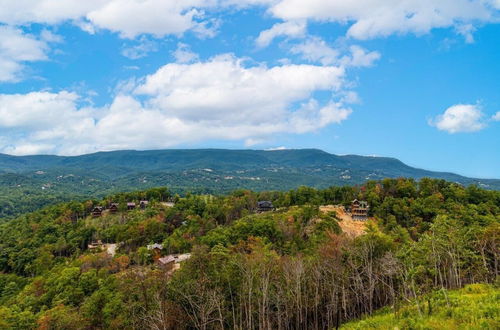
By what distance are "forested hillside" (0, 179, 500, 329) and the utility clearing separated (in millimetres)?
1981

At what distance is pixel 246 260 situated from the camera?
1053 inches

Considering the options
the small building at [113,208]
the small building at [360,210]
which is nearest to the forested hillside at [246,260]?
the small building at [113,208]

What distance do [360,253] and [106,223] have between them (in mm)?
73480

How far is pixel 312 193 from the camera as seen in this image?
81.2 m

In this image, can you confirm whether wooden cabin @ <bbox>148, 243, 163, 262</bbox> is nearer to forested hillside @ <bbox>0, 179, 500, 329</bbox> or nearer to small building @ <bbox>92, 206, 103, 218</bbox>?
forested hillside @ <bbox>0, 179, 500, 329</bbox>

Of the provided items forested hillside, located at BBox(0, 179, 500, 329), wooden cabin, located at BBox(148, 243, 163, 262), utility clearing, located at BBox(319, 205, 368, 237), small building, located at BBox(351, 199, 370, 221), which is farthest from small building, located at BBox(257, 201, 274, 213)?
wooden cabin, located at BBox(148, 243, 163, 262)

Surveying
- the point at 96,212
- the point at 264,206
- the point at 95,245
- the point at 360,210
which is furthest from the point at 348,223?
the point at 96,212

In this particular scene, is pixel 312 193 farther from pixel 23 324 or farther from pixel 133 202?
pixel 23 324

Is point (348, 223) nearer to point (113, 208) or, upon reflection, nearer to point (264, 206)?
point (264, 206)

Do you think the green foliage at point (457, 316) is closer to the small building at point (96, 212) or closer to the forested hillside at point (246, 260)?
the forested hillside at point (246, 260)

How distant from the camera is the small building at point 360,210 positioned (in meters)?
66.2

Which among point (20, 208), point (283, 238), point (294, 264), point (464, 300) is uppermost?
point (464, 300)

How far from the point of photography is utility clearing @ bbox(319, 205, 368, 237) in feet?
183

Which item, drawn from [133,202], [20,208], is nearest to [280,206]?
[133,202]
